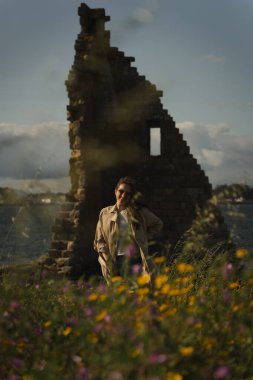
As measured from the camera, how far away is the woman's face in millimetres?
6168

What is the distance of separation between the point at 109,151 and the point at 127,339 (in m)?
13.5

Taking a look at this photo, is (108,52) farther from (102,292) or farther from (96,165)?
(102,292)

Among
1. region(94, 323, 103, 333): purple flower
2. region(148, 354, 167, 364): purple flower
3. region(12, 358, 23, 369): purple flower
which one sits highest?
region(94, 323, 103, 333): purple flower

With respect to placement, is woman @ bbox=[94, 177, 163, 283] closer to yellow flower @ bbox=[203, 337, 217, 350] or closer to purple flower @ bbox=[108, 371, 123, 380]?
yellow flower @ bbox=[203, 337, 217, 350]

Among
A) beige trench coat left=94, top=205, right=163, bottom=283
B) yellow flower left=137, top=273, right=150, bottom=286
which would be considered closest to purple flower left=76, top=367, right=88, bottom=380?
yellow flower left=137, top=273, right=150, bottom=286

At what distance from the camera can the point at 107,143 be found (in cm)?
1683

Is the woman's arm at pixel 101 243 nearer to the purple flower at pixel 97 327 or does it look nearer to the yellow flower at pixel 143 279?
the yellow flower at pixel 143 279

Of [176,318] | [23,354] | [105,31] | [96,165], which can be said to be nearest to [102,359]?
[176,318]

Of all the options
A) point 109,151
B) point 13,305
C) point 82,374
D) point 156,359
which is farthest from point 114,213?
point 109,151

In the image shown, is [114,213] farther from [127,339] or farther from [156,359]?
[156,359]

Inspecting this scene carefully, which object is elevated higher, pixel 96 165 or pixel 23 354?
pixel 96 165

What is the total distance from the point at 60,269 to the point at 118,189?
8907 millimetres

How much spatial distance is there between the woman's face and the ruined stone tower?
874cm

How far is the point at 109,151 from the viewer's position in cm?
1695
